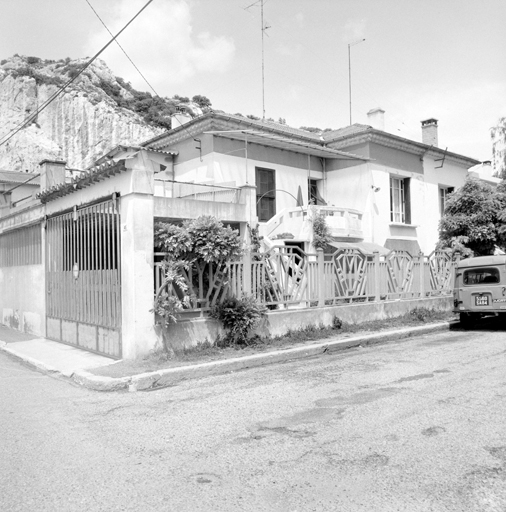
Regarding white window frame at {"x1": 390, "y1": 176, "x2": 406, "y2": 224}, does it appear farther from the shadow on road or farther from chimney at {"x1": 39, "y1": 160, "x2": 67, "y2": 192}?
chimney at {"x1": 39, "y1": 160, "x2": 67, "y2": 192}

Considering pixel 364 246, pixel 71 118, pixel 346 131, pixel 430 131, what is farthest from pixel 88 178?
pixel 71 118

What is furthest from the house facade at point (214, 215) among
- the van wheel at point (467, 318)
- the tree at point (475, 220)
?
the tree at point (475, 220)

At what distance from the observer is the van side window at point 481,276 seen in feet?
43.4

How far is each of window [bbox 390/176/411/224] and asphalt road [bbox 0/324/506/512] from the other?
16.2 m

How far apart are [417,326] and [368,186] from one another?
9336 mm

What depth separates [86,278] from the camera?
36.1 ft

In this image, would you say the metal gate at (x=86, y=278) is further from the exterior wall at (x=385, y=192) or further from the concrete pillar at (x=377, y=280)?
the exterior wall at (x=385, y=192)

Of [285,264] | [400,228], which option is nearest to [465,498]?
[285,264]

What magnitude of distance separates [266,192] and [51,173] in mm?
8012

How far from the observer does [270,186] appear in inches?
815

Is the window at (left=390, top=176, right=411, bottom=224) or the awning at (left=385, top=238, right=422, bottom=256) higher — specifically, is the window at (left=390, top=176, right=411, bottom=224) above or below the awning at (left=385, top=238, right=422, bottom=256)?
above

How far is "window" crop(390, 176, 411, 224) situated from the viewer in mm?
24031

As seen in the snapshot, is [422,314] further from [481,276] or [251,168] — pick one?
[251,168]

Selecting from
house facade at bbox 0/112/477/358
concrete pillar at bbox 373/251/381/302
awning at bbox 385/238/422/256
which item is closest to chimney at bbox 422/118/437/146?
house facade at bbox 0/112/477/358
